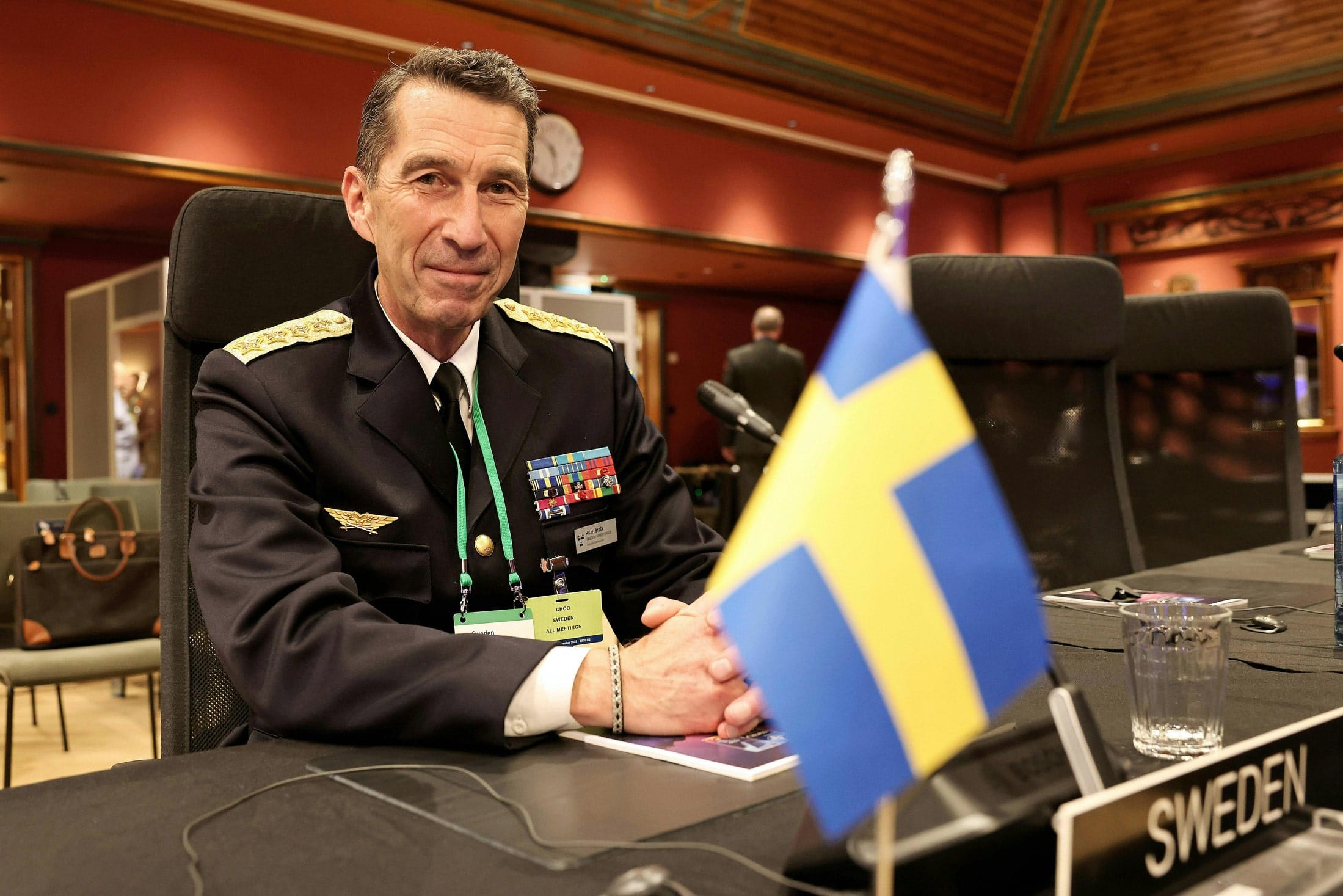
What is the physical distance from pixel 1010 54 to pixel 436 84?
658 cm

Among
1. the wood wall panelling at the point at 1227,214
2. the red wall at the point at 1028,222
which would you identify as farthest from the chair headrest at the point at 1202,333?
the red wall at the point at 1028,222

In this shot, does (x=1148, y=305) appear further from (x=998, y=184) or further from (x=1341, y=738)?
(x=998, y=184)

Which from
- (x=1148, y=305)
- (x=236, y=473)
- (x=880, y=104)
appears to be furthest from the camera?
(x=880, y=104)

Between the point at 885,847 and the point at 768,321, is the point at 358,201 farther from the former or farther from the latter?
the point at 768,321

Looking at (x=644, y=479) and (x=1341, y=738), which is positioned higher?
(x=644, y=479)

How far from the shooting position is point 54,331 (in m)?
6.57

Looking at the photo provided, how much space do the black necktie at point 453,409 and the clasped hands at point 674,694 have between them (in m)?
0.47

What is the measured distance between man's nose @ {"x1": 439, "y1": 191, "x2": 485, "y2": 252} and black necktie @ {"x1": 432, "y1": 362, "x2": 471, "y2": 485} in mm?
156

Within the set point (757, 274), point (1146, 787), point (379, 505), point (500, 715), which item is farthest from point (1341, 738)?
point (757, 274)

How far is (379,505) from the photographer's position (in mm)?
1207

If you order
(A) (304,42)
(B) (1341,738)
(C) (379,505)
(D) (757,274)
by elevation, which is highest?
(A) (304,42)

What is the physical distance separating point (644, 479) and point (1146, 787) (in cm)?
103

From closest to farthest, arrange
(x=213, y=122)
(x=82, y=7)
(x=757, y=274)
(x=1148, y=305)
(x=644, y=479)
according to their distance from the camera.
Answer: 1. (x=644, y=479)
2. (x=1148, y=305)
3. (x=82, y=7)
4. (x=213, y=122)
5. (x=757, y=274)

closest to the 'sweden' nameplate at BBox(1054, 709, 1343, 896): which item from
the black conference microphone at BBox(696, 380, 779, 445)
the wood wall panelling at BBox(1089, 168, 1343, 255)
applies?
the black conference microphone at BBox(696, 380, 779, 445)
